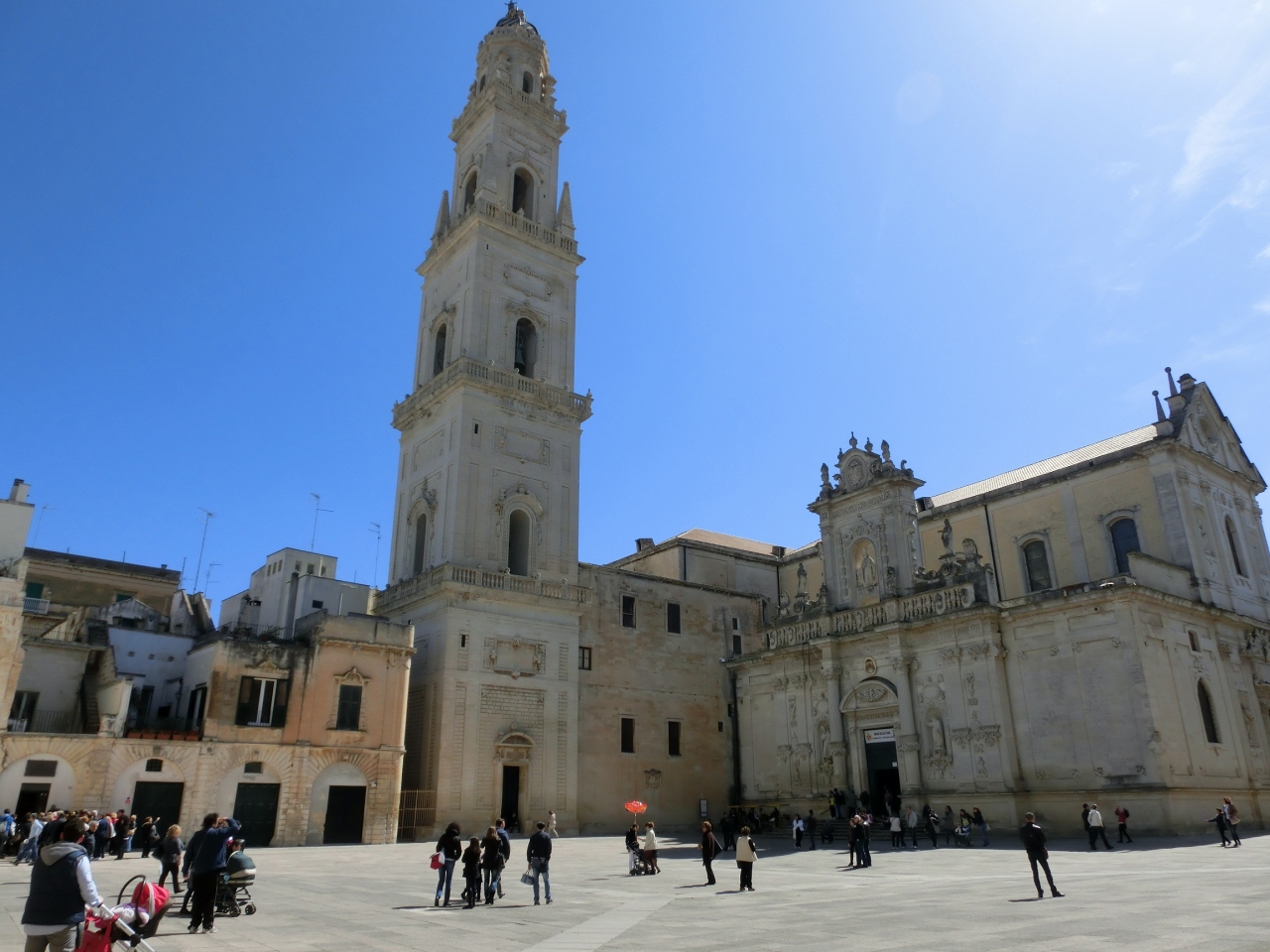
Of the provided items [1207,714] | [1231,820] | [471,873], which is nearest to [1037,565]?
[1207,714]

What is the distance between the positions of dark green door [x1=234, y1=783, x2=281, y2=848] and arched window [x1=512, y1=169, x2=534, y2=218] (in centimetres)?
2768

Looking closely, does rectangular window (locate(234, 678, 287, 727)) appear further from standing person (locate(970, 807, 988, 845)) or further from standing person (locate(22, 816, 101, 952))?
standing person (locate(22, 816, 101, 952))

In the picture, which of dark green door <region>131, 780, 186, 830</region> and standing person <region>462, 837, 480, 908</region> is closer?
standing person <region>462, 837, 480, 908</region>

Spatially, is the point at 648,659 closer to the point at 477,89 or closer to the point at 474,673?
the point at 474,673

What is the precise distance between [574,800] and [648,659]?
7268 millimetres

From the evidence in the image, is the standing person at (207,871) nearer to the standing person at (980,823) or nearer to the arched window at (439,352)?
the standing person at (980,823)

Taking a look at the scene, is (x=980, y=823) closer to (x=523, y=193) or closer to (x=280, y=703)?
(x=280, y=703)

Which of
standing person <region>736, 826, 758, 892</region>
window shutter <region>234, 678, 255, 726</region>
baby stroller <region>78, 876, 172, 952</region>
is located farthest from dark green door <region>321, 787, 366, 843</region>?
baby stroller <region>78, 876, 172, 952</region>

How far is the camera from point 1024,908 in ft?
40.7

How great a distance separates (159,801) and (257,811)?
275cm

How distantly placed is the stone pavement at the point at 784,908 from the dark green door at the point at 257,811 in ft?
18.7

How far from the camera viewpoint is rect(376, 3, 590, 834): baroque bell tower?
3453 centimetres

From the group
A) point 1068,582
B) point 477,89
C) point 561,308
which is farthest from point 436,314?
point 1068,582

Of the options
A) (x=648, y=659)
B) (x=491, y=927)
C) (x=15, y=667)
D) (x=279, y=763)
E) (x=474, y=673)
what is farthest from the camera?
(x=648, y=659)
